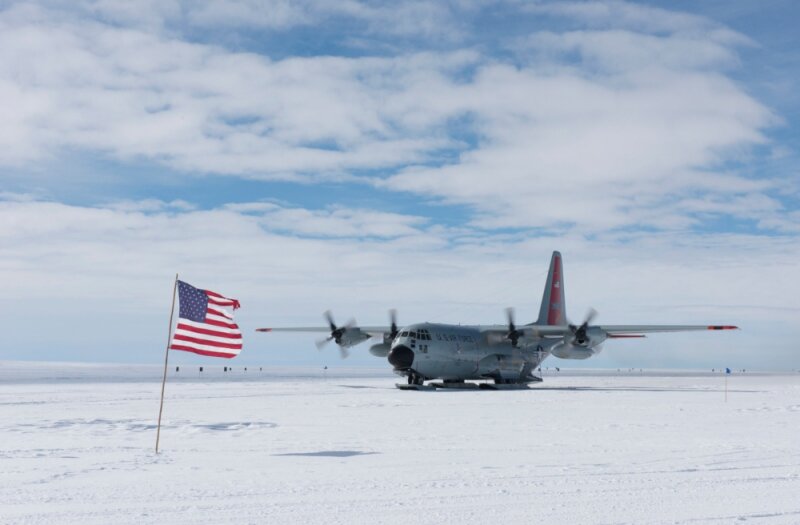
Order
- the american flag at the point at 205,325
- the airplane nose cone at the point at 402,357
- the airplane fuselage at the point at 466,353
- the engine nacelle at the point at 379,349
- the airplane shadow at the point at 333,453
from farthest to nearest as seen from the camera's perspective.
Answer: the engine nacelle at the point at 379,349 → the airplane fuselage at the point at 466,353 → the airplane nose cone at the point at 402,357 → the american flag at the point at 205,325 → the airplane shadow at the point at 333,453

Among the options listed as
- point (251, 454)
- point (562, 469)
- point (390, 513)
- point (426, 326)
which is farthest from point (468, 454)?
point (426, 326)

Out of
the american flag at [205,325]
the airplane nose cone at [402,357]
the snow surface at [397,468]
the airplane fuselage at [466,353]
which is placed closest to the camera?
the snow surface at [397,468]

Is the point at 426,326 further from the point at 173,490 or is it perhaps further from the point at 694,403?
the point at 173,490

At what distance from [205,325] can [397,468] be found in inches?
222

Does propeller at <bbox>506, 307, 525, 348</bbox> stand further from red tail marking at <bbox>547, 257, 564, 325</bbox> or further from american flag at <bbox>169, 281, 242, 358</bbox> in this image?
american flag at <bbox>169, 281, 242, 358</bbox>

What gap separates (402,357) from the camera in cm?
3953

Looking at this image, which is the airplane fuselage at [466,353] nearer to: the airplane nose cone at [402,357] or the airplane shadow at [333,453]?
the airplane nose cone at [402,357]

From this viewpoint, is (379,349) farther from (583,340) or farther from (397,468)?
(397,468)

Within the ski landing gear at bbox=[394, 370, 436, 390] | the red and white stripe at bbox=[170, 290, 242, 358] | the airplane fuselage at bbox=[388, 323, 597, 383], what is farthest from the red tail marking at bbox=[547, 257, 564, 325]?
the red and white stripe at bbox=[170, 290, 242, 358]

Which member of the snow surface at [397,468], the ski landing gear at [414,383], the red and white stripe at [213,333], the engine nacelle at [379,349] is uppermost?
the engine nacelle at [379,349]

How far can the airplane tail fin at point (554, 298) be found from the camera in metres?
52.9

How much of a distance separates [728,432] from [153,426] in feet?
46.5

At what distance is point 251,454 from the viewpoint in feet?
46.4

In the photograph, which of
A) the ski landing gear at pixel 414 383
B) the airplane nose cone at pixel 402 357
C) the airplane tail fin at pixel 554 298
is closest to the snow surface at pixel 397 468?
the airplane nose cone at pixel 402 357
